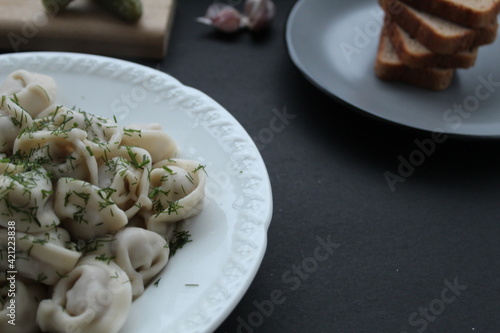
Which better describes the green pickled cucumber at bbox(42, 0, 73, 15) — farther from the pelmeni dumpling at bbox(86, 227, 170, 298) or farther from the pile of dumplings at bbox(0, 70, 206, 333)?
the pelmeni dumpling at bbox(86, 227, 170, 298)

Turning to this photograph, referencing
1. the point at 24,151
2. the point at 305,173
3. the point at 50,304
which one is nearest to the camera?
the point at 50,304

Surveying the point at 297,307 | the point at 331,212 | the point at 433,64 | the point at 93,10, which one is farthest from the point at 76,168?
the point at 433,64

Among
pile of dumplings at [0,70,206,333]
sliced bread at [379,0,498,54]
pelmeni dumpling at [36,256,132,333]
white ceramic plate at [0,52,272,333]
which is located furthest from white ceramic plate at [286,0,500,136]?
pelmeni dumpling at [36,256,132,333]

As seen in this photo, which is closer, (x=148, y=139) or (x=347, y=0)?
(x=148, y=139)

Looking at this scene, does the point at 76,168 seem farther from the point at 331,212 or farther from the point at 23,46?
the point at 23,46

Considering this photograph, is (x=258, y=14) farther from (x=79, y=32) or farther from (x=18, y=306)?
(x=18, y=306)

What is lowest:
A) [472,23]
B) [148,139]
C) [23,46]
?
[23,46]

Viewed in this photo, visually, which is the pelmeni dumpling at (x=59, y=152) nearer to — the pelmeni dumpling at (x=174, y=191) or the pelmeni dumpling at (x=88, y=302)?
the pelmeni dumpling at (x=174, y=191)

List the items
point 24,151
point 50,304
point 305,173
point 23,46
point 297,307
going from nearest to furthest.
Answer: point 50,304
point 24,151
point 297,307
point 305,173
point 23,46
